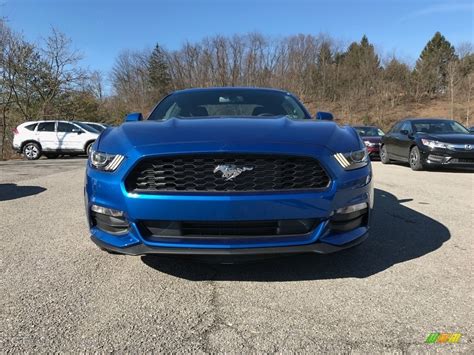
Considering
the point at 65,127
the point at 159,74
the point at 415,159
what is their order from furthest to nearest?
the point at 159,74 < the point at 65,127 < the point at 415,159

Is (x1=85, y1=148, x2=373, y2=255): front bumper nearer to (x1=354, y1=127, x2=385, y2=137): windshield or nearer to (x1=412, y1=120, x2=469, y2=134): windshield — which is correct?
(x1=412, y1=120, x2=469, y2=134): windshield

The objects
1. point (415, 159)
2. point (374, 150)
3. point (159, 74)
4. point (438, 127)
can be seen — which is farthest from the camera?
point (159, 74)

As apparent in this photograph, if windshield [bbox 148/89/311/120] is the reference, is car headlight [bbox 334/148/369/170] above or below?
below

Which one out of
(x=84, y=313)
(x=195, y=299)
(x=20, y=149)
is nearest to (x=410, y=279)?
(x=195, y=299)

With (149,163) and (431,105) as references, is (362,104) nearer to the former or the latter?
(431,105)

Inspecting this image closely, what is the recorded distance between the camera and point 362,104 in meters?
46.0

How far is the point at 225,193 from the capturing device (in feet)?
8.11

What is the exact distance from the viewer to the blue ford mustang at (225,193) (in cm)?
246

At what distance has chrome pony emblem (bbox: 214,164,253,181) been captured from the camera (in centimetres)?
252

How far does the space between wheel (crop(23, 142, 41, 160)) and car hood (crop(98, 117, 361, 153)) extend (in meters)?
15.0

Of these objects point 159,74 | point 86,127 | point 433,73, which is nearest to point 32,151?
point 86,127

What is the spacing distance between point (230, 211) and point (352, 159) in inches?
38.1

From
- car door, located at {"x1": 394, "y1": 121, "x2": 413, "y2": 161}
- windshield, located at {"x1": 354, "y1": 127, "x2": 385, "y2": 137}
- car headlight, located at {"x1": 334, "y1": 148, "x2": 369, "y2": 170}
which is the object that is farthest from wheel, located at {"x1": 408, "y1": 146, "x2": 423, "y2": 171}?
car headlight, located at {"x1": 334, "y1": 148, "x2": 369, "y2": 170}

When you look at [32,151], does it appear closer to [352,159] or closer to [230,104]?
[230,104]
